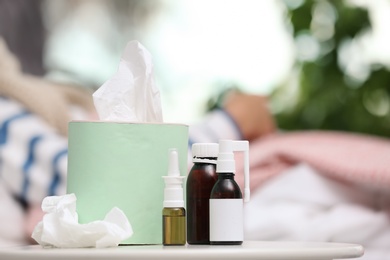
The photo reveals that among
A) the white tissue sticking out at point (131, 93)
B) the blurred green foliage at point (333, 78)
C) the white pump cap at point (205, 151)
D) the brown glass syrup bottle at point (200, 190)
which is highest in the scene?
the blurred green foliage at point (333, 78)

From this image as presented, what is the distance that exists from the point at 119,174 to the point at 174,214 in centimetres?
7

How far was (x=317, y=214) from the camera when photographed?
146 centimetres

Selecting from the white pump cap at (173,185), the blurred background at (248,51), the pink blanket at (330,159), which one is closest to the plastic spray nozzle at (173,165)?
the white pump cap at (173,185)

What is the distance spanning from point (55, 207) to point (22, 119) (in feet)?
2.68

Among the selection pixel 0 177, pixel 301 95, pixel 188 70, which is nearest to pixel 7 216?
pixel 0 177

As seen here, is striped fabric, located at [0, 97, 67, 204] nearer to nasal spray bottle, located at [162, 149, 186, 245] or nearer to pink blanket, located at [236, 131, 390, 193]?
pink blanket, located at [236, 131, 390, 193]

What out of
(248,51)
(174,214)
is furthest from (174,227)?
(248,51)

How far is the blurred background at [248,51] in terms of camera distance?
251 cm

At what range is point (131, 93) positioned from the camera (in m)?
0.96

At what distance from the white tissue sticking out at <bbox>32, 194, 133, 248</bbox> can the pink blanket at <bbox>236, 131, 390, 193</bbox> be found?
0.68 meters

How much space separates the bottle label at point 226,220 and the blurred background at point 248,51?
1.65m

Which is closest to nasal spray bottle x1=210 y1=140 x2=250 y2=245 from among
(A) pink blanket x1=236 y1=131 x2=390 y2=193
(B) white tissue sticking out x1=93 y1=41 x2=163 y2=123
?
(B) white tissue sticking out x1=93 y1=41 x2=163 y2=123

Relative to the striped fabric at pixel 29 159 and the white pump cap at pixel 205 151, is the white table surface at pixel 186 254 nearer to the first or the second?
the white pump cap at pixel 205 151

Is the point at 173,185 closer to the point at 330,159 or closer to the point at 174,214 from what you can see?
the point at 174,214
